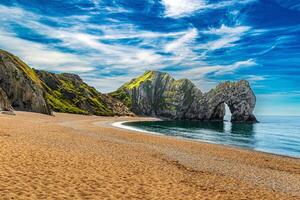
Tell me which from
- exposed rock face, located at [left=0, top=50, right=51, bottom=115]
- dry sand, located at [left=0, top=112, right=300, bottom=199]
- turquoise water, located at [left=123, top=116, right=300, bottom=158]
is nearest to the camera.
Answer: dry sand, located at [left=0, top=112, right=300, bottom=199]

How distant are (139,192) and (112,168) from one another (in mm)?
6691

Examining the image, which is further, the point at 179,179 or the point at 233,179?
the point at 233,179

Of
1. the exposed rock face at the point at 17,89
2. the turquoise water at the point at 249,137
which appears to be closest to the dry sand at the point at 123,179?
the turquoise water at the point at 249,137

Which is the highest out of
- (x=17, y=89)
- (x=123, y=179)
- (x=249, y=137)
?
(x=17, y=89)

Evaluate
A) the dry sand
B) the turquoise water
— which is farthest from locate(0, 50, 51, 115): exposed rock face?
the dry sand

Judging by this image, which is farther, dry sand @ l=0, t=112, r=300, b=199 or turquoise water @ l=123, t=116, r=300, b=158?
turquoise water @ l=123, t=116, r=300, b=158

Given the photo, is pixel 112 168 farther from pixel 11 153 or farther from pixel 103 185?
pixel 11 153

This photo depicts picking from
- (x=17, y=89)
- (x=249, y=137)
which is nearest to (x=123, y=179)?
(x=249, y=137)

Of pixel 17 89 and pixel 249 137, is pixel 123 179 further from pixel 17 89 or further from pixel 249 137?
pixel 17 89

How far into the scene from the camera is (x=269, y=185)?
24.0 meters

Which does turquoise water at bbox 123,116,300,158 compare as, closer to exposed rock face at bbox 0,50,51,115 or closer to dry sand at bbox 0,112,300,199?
dry sand at bbox 0,112,300,199

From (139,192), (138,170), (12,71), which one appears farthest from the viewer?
(12,71)

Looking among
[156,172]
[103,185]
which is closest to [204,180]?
[156,172]

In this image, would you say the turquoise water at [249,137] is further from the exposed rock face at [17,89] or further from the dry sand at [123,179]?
the exposed rock face at [17,89]
